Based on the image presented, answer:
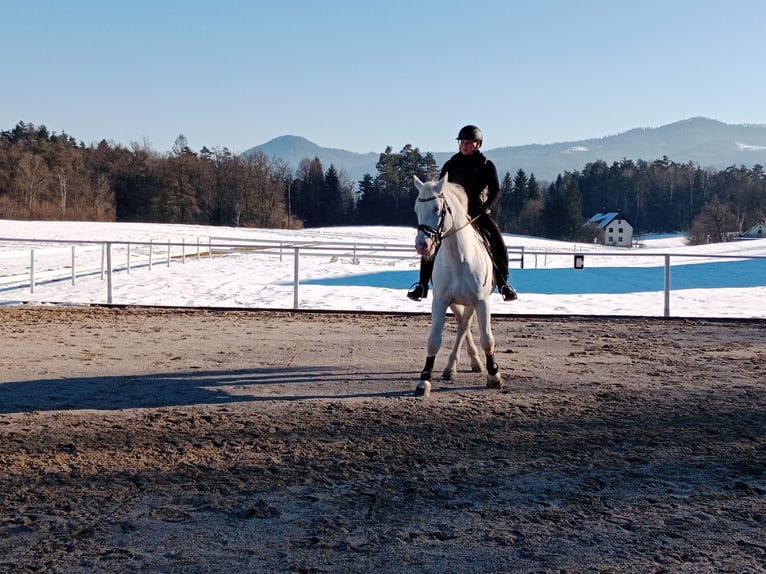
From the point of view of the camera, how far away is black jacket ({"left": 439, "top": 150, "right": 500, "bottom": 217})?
7746mm

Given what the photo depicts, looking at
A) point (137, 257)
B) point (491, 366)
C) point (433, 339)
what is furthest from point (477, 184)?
point (137, 257)

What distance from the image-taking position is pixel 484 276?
23.7 ft

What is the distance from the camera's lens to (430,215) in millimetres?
6523

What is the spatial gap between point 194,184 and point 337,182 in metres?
20.1

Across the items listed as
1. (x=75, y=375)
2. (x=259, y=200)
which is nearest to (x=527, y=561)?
(x=75, y=375)

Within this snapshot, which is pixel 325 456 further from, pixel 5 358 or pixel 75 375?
pixel 5 358

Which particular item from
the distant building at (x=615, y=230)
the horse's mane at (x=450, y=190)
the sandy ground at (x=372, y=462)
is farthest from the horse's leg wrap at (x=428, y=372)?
the distant building at (x=615, y=230)

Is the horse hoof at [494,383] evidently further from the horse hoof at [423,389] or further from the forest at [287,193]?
the forest at [287,193]

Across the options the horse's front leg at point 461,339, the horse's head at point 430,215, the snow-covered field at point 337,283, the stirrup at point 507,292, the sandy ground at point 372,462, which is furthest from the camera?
the snow-covered field at point 337,283

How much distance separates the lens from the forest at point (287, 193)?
66875mm

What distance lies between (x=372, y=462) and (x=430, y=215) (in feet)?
7.65

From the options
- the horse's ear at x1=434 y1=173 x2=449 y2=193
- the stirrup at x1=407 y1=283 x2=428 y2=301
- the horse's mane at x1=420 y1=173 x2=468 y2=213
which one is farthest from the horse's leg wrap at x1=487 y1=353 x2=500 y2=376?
the horse's ear at x1=434 y1=173 x2=449 y2=193

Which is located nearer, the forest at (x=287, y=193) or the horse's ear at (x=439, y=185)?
the horse's ear at (x=439, y=185)

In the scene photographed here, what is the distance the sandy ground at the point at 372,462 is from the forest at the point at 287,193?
167 ft
